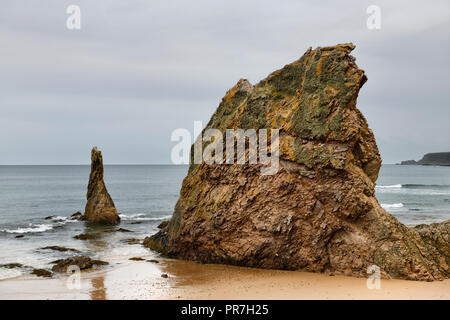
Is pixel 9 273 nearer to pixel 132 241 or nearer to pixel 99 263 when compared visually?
pixel 99 263

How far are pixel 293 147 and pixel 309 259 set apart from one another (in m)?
3.77

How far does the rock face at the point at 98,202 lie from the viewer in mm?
29672

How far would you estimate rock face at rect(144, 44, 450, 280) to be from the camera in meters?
12.8

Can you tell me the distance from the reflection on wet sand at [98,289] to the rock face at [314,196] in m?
3.76

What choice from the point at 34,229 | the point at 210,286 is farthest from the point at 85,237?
the point at 210,286

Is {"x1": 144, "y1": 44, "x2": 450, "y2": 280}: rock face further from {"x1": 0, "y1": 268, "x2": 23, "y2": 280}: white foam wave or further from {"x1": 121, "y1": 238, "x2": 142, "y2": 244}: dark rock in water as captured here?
{"x1": 121, "y1": 238, "x2": 142, "y2": 244}: dark rock in water

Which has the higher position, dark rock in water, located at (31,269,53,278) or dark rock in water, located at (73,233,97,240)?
dark rock in water, located at (31,269,53,278)

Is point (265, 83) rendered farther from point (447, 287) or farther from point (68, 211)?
point (68, 211)

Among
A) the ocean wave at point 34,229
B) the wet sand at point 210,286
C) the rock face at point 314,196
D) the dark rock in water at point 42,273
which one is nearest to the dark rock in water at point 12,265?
the dark rock in water at point 42,273

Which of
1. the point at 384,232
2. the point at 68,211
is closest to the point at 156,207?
the point at 68,211

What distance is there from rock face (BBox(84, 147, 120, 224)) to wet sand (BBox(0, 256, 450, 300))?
15.4 metres

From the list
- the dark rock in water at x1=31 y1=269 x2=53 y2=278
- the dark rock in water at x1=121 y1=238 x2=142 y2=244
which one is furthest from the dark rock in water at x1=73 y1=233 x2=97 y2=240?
the dark rock in water at x1=31 y1=269 x2=53 y2=278

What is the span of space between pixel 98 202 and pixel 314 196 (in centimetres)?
2082
